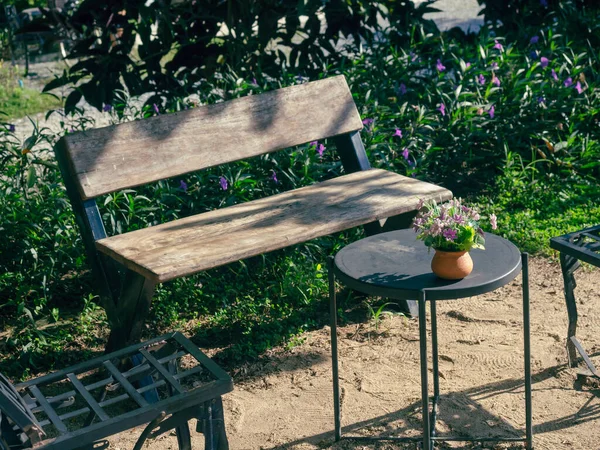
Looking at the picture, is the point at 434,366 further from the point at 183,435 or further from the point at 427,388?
the point at 183,435

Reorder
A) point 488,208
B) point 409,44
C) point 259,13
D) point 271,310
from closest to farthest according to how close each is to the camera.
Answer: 1. point 271,310
2. point 488,208
3. point 259,13
4. point 409,44

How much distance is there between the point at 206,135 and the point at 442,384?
158cm

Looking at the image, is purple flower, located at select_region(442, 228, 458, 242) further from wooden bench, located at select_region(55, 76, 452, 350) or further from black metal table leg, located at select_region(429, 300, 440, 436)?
wooden bench, located at select_region(55, 76, 452, 350)

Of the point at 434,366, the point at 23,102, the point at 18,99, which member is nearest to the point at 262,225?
the point at 434,366

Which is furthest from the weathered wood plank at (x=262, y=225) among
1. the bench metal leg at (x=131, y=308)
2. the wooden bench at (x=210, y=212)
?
the bench metal leg at (x=131, y=308)

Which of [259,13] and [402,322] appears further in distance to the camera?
[259,13]

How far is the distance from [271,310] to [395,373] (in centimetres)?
82

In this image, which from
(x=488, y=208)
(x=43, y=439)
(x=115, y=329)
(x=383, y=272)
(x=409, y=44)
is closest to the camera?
(x=43, y=439)

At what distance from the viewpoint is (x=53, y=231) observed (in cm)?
449

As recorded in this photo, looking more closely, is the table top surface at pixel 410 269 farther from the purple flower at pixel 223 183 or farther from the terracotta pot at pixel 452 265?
the purple flower at pixel 223 183

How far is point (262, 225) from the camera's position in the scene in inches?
150

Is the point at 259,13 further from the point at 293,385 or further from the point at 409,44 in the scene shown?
the point at 293,385

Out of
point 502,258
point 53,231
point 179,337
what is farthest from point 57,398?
point 53,231

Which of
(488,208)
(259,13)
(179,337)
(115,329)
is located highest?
(259,13)
